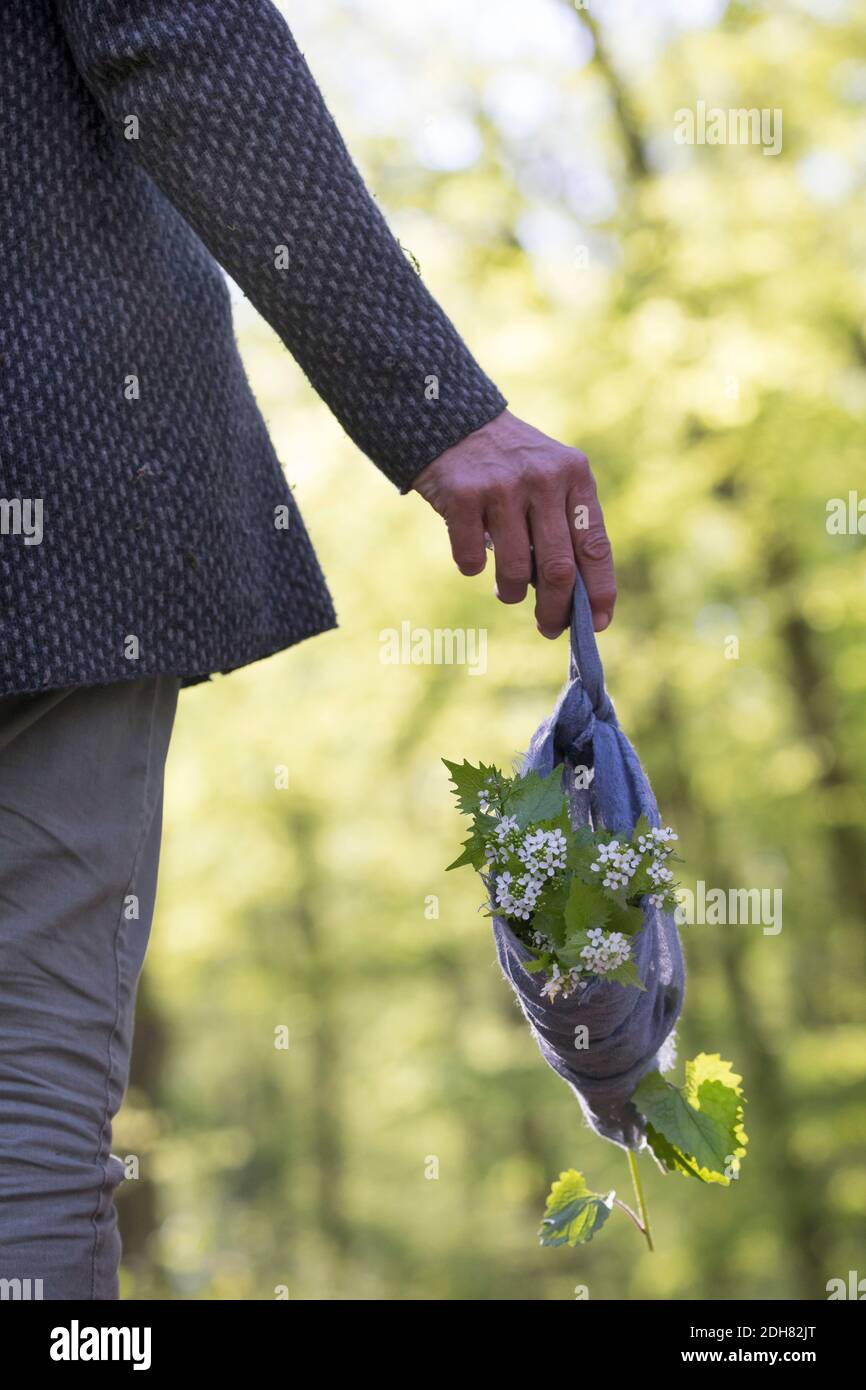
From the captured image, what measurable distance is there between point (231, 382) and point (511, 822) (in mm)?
626

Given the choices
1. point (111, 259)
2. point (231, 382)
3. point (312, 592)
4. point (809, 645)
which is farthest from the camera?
point (809, 645)

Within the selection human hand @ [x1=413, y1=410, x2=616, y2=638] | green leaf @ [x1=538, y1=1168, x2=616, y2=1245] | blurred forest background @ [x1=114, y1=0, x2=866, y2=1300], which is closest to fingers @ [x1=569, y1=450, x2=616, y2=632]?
human hand @ [x1=413, y1=410, x2=616, y2=638]

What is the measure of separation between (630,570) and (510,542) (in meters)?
6.87

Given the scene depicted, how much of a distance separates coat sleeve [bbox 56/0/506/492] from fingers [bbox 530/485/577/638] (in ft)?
0.37

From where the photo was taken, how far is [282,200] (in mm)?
1337

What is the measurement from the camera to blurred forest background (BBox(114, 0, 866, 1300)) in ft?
22.2

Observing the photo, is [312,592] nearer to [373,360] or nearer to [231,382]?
[231,382]

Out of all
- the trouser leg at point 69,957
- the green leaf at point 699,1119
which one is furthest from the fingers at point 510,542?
the green leaf at point 699,1119

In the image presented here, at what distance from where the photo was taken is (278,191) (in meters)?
1.34

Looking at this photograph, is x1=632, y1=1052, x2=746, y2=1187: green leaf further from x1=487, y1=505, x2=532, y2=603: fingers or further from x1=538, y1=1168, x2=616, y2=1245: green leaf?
x1=487, y1=505, x2=532, y2=603: fingers

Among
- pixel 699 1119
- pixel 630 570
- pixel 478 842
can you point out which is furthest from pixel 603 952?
pixel 630 570

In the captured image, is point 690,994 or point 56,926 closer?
point 56,926
